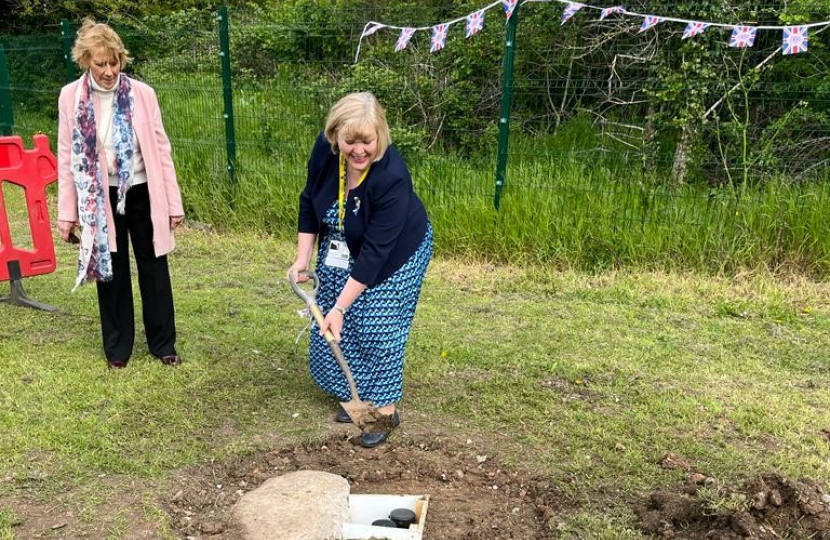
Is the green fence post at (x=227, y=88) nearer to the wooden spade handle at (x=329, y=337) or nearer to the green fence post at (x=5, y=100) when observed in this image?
the green fence post at (x=5, y=100)

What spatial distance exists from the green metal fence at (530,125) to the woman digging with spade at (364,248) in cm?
281

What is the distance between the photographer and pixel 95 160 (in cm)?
362

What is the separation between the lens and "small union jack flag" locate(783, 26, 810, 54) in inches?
208

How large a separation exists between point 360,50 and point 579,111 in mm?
2070

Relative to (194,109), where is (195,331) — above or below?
below

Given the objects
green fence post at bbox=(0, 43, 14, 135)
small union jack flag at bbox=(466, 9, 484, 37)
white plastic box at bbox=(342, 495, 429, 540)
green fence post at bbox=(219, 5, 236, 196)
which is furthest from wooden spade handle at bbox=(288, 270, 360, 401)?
green fence post at bbox=(0, 43, 14, 135)

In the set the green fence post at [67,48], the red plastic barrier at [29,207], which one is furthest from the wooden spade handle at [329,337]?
the green fence post at [67,48]

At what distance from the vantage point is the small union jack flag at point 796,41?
5.29 m

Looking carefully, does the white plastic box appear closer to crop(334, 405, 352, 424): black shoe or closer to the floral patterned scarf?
crop(334, 405, 352, 424): black shoe

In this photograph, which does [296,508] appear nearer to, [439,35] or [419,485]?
[419,485]

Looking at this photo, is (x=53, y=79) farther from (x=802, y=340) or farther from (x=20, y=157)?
(x=802, y=340)

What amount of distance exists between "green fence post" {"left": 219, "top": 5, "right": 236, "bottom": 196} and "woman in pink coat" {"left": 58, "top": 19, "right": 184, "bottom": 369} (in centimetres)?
338

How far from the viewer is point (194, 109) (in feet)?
24.6

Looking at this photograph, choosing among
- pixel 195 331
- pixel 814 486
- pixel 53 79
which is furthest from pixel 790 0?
pixel 53 79
